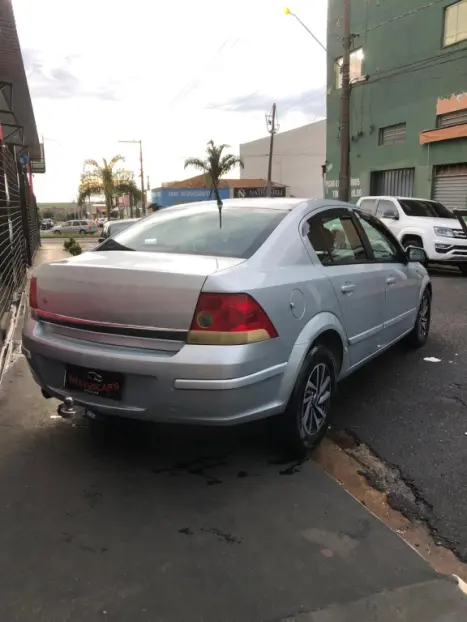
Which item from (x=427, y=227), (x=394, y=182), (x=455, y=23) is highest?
(x=455, y=23)

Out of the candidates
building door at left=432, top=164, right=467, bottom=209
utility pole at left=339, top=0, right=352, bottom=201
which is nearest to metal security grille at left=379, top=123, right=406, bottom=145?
building door at left=432, top=164, right=467, bottom=209

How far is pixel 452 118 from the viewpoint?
1747 cm

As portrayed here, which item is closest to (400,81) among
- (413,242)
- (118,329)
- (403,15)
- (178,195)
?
(403,15)

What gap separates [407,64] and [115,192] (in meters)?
31.1

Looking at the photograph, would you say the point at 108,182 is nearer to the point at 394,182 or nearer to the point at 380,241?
the point at 394,182

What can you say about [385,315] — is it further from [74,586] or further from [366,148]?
[366,148]

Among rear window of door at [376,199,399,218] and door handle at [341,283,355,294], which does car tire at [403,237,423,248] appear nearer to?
rear window of door at [376,199,399,218]

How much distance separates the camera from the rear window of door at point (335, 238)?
3.71m

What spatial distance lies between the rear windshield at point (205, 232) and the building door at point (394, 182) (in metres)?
17.3

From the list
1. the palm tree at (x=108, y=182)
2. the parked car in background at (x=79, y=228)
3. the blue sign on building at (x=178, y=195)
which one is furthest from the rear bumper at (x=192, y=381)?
the blue sign on building at (x=178, y=195)

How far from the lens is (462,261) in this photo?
11.9 metres

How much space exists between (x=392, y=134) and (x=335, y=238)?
17987 mm

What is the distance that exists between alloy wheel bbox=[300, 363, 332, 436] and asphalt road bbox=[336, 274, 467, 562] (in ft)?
1.38

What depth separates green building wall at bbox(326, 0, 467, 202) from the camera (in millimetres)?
17391
